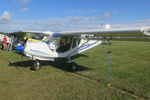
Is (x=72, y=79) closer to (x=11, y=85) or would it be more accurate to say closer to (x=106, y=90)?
(x=106, y=90)

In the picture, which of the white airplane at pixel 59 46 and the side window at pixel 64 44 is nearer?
the white airplane at pixel 59 46

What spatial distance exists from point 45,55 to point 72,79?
2.25 meters

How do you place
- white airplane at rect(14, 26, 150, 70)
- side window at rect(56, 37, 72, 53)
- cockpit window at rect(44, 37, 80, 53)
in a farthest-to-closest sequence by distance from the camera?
1. side window at rect(56, 37, 72, 53)
2. cockpit window at rect(44, 37, 80, 53)
3. white airplane at rect(14, 26, 150, 70)

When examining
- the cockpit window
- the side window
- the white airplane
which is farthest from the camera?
the side window

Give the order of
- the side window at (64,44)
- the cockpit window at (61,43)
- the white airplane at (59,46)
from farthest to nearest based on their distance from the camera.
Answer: the side window at (64,44) < the cockpit window at (61,43) < the white airplane at (59,46)

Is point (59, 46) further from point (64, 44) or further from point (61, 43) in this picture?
point (64, 44)

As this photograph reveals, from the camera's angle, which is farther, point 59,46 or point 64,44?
point 64,44

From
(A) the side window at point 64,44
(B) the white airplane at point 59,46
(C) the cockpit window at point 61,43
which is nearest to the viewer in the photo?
(B) the white airplane at point 59,46

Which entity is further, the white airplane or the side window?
the side window

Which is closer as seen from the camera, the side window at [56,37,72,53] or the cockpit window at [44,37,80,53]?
the cockpit window at [44,37,80,53]

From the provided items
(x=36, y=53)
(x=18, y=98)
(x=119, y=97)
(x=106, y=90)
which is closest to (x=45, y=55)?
(x=36, y=53)

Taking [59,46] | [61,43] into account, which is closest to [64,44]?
[61,43]

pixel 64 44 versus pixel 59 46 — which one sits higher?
pixel 64 44

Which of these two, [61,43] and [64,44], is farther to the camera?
[64,44]
